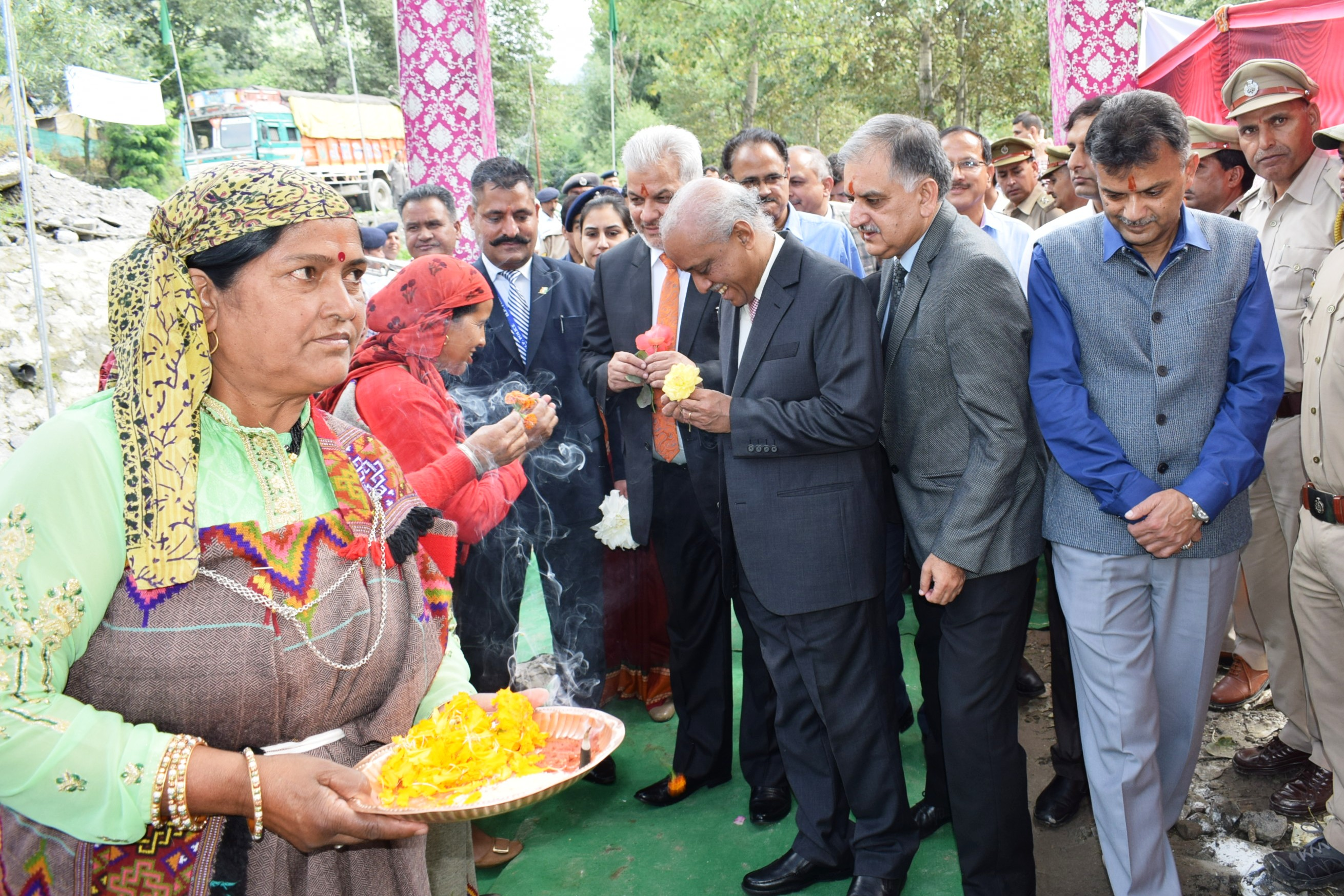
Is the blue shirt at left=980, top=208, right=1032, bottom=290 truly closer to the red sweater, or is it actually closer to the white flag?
the red sweater

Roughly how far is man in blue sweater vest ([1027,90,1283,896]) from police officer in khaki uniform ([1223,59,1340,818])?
3.48 ft

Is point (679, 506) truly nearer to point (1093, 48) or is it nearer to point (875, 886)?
point (875, 886)

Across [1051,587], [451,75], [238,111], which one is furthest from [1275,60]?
[238,111]

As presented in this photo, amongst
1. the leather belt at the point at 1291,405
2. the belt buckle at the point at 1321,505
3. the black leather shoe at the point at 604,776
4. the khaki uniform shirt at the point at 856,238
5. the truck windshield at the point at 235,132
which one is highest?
the truck windshield at the point at 235,132

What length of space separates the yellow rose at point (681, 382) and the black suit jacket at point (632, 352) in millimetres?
273

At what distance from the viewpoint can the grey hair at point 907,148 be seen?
2.98 meters

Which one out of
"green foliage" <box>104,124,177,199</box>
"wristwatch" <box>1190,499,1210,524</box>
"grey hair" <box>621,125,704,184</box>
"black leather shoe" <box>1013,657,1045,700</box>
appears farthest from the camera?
"green foliage" <box>104,124,177,199</box>

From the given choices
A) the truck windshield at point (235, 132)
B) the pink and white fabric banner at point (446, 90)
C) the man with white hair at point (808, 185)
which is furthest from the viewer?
the truck windshield at point (235, 132)

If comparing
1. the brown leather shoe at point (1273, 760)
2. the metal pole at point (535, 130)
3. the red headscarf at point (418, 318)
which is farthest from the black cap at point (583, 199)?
the metal pole at point (535, 130)

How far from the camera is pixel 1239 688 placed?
4.46 metres

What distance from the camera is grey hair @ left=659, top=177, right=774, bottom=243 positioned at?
3.10 metres

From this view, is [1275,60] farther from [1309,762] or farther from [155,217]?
[155,217]

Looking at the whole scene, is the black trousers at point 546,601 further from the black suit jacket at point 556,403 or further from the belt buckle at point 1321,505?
the belt buckle at point 1321,505

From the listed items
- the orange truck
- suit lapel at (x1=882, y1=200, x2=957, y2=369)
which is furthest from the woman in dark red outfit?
the orange truck
